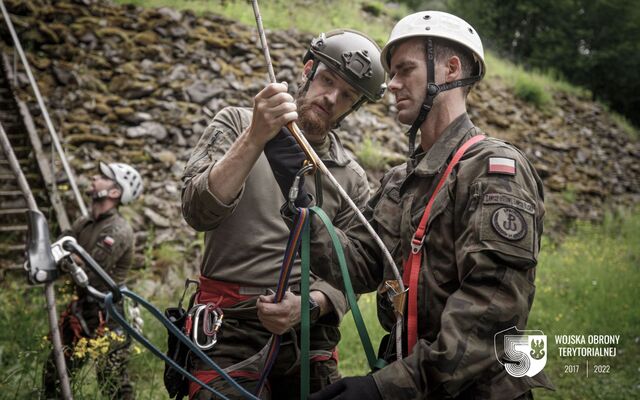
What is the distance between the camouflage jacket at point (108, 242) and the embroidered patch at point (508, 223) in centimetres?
422

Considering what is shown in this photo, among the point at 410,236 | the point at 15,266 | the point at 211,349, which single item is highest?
the point at 410,236

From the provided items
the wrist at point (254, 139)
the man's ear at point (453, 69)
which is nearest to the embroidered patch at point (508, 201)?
the man's ear at point (453, 69)

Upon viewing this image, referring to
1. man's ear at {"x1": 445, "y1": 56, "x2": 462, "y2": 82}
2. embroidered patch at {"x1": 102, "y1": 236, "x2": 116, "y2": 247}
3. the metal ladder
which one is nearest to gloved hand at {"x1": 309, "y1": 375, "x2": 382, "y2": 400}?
man's ear at {"x1": 445, "y1": 56, "x2": 462, "y2": 82}

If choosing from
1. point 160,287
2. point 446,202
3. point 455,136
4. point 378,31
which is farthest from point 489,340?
point 378,31

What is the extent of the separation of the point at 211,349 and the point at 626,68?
23459 mm

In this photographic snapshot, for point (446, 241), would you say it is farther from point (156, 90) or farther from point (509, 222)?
point (156, 90)

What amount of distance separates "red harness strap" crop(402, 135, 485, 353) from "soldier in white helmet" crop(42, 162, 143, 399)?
3.30 m

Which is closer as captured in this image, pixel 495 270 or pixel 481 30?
pixel 495 270

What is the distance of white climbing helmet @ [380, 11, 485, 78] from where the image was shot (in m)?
2.31

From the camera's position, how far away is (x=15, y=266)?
7.18 meters

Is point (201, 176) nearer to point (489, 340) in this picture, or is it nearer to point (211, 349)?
point (211, 349)

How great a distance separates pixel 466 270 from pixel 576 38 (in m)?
24.5

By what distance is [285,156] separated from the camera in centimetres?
227

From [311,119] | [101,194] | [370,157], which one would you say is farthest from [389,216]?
[370,157]
